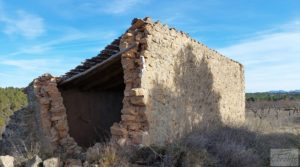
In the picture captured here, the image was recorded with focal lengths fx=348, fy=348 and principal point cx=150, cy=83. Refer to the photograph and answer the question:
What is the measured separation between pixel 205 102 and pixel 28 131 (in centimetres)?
520

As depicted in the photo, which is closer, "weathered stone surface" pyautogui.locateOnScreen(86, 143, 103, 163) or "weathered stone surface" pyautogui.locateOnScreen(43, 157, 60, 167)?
"weathered stone surface" pyautogui.locateOnScreen(43, 157, 60, 167)

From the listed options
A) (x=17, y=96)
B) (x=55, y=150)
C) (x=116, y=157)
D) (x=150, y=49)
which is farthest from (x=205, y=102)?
(x=17, y=96)

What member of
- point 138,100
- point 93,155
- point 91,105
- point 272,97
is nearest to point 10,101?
point 91,105

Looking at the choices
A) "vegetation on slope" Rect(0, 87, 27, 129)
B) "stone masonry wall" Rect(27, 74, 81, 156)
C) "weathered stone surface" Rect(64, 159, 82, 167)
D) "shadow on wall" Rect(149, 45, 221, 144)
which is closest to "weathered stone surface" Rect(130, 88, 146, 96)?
"shadow on wall" Rect(149, 45, 221, 144)

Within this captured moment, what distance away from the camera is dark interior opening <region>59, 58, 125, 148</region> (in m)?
9.55

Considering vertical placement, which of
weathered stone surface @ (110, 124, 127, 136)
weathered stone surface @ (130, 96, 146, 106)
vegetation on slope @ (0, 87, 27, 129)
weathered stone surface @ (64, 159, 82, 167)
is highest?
vegetation on slope @ (0, 87, 27, 129)

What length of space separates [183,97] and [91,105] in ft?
10.2

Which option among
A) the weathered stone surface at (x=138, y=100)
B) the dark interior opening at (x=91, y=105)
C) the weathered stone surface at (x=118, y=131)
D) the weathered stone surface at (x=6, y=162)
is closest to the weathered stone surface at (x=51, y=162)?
the weathered stone surface at (x=6, y=162)

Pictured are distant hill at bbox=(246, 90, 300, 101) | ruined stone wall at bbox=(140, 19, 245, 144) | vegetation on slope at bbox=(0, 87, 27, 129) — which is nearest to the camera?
ruined stone wall at bbox=(140, 19, 245, 144)

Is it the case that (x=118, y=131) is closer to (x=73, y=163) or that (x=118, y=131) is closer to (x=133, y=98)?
(x=133, y=98)

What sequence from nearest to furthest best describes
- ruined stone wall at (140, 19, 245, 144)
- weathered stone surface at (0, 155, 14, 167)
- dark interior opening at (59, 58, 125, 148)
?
weathered stone surface at (0, 155, 14, 167) → ruined stone wall at (140, 19, 245, 144) → dark interior opening at (59, 58, 125, 148)

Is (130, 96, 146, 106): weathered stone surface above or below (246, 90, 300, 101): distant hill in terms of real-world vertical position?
below

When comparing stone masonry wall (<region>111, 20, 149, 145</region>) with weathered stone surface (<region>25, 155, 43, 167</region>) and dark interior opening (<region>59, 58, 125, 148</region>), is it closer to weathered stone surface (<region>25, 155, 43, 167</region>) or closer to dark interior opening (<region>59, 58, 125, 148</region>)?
weathered stone surface (<region>25, 155, 43, 167</region>)

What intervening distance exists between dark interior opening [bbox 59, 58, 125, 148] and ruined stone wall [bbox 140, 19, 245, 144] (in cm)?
162
